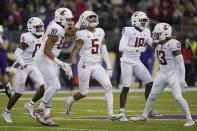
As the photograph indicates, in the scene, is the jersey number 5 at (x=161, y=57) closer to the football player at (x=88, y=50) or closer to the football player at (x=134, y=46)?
the football player at (x=88, y=50)

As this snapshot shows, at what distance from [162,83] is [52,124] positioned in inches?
75.5

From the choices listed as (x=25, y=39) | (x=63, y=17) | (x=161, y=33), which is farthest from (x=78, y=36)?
(x=161, y=33)

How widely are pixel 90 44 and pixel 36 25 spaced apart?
1.09m

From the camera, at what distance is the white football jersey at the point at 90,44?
1245 centimetres

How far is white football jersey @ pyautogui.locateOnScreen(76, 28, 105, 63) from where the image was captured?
1245 cm

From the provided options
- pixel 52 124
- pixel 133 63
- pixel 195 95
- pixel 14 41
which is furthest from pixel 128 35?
pixel 14 41

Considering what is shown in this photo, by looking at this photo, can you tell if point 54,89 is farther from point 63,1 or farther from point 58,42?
point 63,1

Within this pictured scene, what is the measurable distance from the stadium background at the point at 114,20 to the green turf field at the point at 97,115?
6.75 ft

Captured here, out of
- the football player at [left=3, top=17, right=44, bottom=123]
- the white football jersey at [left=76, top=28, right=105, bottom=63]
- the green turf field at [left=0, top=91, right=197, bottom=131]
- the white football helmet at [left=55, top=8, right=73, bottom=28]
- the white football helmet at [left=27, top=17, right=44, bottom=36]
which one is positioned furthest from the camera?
the white football helmet at [left=27, top=17, right=44, bottom=36]

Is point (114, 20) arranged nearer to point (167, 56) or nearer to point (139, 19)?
point (139, 19)

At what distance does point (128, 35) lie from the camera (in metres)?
13.1

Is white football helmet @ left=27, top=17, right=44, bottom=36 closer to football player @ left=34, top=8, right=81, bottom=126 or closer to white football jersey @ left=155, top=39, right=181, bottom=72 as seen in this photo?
football player @ left=34, top=8, right=81, bottom=126

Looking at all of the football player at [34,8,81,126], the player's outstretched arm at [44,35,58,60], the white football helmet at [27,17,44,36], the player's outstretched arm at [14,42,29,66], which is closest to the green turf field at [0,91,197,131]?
the football player at [34,8,81,126]

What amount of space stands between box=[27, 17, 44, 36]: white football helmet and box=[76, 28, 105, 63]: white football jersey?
0.78m
